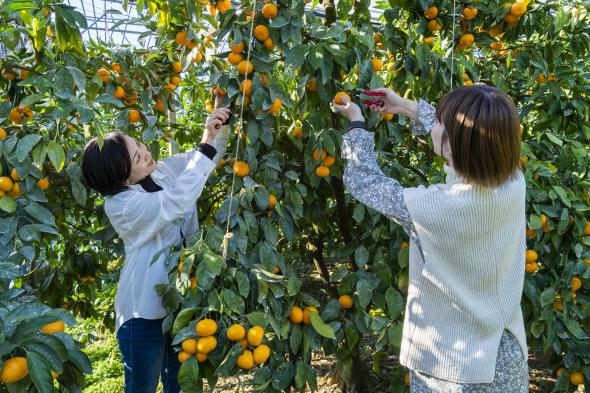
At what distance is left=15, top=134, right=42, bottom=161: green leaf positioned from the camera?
4.24ft

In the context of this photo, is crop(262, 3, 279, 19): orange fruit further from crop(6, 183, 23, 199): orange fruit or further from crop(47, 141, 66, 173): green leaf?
crop(6, 183, 23, 199): orange fruit

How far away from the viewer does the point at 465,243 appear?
3.38 ft

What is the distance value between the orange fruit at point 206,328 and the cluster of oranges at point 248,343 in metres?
0.04

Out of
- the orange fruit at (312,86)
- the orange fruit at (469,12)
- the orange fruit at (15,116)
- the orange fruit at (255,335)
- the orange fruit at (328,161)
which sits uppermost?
the orange fruit at (469,12)

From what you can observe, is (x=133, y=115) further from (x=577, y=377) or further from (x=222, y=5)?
(x=577, y=377)

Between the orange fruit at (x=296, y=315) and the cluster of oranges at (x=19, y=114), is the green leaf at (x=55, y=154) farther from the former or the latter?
the orange fruit at (x=296, y=315)

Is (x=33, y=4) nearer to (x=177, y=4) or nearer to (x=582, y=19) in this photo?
(x=177, y=4)

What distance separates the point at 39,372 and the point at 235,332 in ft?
1.50

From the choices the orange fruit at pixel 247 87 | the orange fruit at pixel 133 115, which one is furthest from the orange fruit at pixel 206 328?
the orange fruit at pixel 133 115

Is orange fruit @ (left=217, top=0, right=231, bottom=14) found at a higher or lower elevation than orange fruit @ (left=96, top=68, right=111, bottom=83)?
higher

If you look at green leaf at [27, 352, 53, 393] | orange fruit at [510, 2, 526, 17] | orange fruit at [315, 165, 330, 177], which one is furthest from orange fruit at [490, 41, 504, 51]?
green leaf at [27, 352, 53, 393]

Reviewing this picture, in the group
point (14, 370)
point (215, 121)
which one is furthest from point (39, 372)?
point (215, 121)

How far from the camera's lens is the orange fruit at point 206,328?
1208mm

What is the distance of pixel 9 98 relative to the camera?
1.74 m
